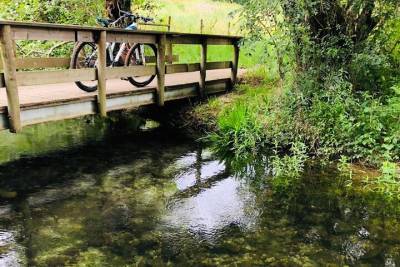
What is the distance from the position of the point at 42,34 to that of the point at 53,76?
2.01ft

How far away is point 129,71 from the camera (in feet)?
26.3

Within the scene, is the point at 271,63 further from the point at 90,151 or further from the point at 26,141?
the point at 26,141

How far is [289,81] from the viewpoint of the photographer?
860 centimetres

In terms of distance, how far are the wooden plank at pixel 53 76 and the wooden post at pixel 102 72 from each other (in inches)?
4.4

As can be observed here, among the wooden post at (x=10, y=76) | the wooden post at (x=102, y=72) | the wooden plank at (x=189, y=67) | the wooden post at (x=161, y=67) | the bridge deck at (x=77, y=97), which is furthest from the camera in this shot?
the wooden plank at (x=189, y=67)

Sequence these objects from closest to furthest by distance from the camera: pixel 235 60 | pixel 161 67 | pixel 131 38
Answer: pixel 131 38 → pixel 161 67 → pixel 235 60

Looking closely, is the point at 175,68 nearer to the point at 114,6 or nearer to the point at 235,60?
the point at 235,60

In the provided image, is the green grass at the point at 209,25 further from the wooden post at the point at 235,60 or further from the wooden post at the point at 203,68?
the wooden post at the point at 203,68

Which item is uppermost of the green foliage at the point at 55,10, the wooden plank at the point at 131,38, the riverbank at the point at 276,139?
the green foliage at the point at 55,10

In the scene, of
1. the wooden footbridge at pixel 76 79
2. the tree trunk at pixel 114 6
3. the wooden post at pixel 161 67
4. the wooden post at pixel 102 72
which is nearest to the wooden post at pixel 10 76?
the wooden footbridge at pixel 76 79

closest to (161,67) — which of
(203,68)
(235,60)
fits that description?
(203,68)

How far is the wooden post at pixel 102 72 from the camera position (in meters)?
7.27

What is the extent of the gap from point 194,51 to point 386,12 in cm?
822

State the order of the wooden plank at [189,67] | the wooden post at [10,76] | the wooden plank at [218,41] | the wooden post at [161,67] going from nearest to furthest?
the wooden post at [10,76] < the wooden post at [161,67] < the wooden plank at [189,67] < the wooden plank at [218,41]
